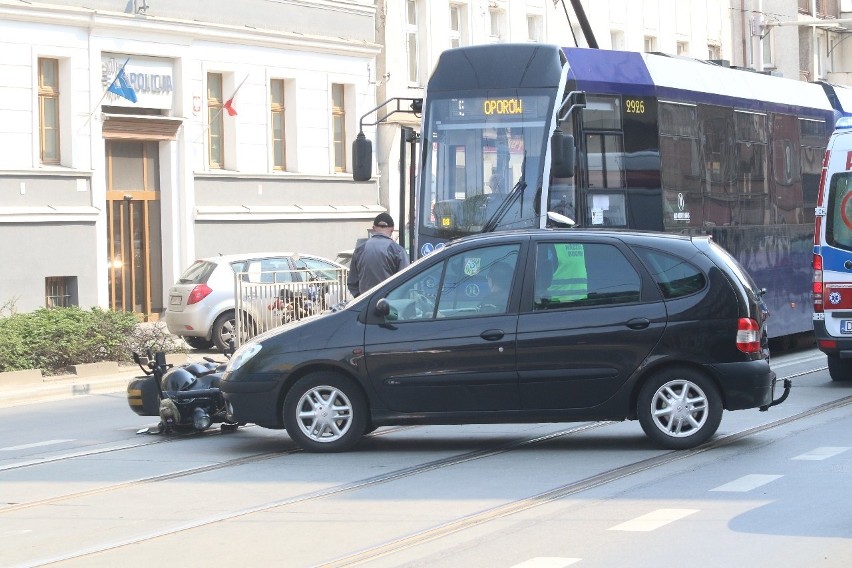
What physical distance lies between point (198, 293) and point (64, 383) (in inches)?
211

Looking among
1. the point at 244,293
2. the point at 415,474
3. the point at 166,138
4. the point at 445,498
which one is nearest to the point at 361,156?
the point at 244,293

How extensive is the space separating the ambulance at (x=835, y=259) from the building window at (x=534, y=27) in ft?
86.4

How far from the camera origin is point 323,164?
115ft

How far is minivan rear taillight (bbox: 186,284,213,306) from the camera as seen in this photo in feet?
79.0

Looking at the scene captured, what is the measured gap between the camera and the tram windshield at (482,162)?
16.7m

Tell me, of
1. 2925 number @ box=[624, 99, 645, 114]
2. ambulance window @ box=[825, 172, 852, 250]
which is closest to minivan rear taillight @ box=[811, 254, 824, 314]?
ambulance window @ box=[825, 172, 852, 250]

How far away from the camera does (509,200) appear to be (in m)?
16.8

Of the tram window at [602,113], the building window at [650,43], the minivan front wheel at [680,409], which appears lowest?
the minivan front wheel at [680,409]

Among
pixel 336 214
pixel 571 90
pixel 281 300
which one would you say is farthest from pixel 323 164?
pixel 571 90

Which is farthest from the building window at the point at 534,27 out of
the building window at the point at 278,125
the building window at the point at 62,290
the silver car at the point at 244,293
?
the silver car at the point at 244,293

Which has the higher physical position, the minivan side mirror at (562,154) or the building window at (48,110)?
the building window at (48,110)

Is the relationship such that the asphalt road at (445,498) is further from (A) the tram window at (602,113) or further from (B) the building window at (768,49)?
(B) the building window at (768,49)

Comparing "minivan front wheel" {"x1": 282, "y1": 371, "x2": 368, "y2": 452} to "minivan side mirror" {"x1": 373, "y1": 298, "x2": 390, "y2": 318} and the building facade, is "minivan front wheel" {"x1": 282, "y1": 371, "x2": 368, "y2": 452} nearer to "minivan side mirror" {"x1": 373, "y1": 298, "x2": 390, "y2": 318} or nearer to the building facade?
"minivan side mirror" {"x1": 373, "y1": 298, "x2": 390, "y2": 318}

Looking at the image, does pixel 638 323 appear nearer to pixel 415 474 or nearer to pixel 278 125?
pixel 415 474
